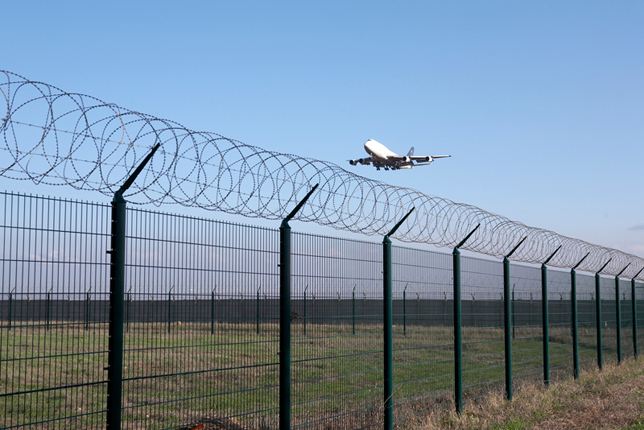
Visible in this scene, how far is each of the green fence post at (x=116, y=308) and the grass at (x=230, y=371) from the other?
0.11 meters

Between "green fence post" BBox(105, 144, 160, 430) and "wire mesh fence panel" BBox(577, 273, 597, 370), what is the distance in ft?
44.8

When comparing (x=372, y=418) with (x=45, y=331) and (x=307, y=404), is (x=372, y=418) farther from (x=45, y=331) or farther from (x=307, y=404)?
(x=45, y=331)

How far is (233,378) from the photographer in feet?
27.4

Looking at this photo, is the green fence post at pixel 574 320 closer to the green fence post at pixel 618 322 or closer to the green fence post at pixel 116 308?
the green fence post at pixel 618 322

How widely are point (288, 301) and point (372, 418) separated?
7.69ft

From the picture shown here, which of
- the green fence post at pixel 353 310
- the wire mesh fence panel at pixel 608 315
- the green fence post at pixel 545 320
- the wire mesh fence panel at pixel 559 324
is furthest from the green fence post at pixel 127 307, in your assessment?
the wire mesh fence panel at pixel 608 315

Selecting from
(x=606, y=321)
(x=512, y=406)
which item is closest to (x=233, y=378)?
(x=512, y=406)

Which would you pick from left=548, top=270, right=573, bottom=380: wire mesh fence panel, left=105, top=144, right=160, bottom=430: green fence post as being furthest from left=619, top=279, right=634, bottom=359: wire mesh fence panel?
left=105, top=144, right=160, bottom=430: green fence post

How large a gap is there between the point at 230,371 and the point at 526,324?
400 inches

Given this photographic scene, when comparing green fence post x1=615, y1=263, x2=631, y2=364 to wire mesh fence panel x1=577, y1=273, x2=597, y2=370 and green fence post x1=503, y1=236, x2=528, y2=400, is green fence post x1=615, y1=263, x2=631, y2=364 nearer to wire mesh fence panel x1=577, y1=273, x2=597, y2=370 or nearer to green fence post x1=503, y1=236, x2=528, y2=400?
wire mesh fence panel x1=577, y1=273, x2=597, y2=370

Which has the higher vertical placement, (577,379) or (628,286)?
(628,286)

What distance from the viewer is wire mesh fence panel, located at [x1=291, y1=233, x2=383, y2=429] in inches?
354

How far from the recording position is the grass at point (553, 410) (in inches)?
447

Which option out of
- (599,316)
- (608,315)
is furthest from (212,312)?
(608,315)
